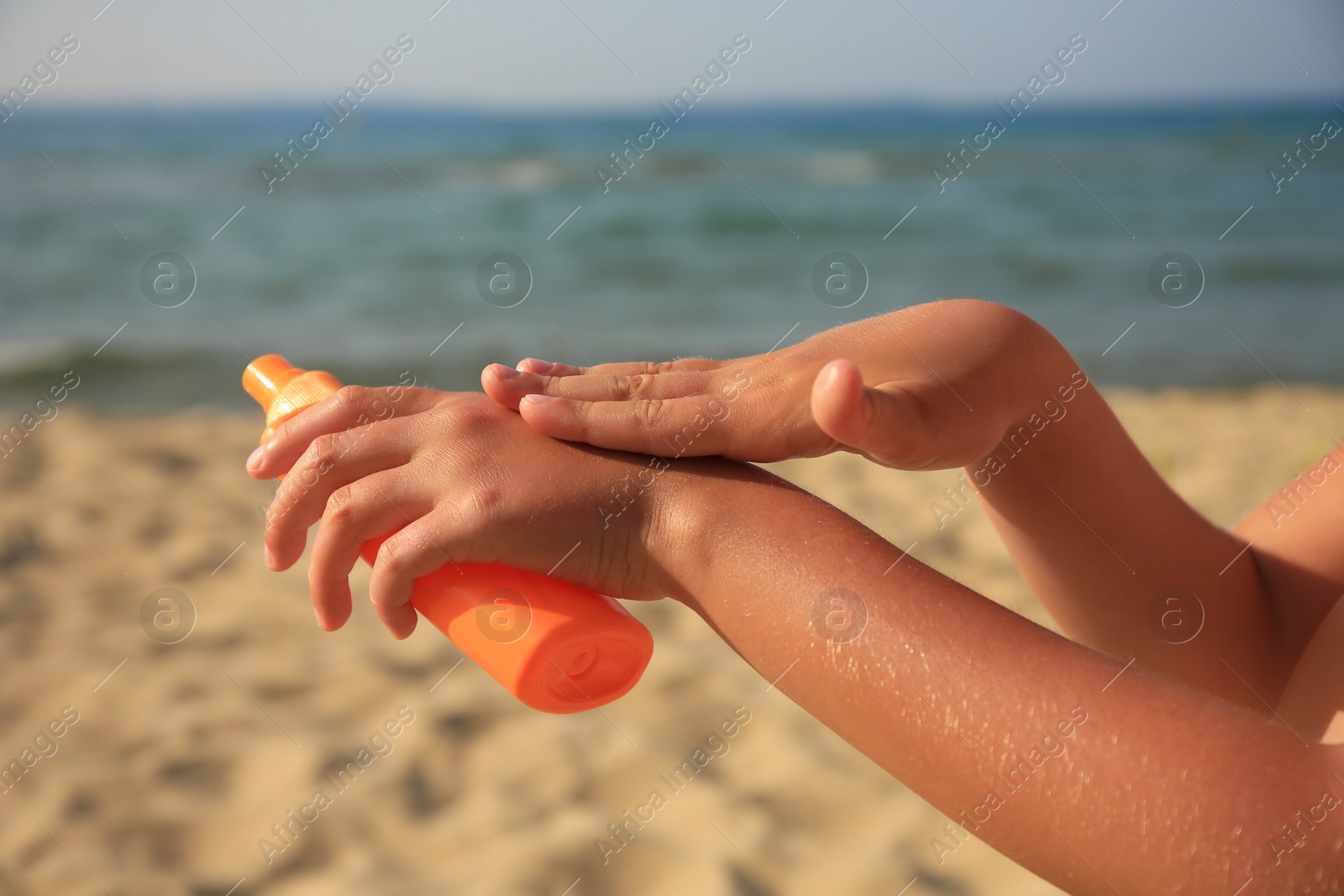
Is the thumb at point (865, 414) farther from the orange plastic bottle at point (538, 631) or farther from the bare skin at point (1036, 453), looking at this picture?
the orange plastic bottle at point (538, 631)

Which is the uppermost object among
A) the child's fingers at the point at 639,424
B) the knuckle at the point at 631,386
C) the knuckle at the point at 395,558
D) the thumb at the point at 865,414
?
the thumb at the point at 865,414

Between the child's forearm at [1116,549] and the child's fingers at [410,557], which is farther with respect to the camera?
the child's forearm at [1116,549]

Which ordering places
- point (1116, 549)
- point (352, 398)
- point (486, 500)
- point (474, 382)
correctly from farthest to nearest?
point (474, 382) → point (1116, 549) → point (352, 398) → point (486, 500)

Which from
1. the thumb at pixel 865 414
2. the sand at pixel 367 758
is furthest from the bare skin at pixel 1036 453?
the sand at pixel 367 758

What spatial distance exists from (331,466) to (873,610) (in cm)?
48

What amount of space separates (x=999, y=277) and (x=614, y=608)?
7.87m

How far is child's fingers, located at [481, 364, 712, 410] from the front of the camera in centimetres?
95

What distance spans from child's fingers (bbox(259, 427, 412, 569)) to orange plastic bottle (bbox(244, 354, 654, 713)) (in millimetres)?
116

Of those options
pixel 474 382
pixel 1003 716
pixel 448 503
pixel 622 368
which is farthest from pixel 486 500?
pixel 474 382

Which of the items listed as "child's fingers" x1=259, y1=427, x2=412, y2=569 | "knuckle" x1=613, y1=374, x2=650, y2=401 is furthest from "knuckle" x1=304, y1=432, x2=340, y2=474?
"knuckle" x1=613, y1=374, x2=650, y2=401

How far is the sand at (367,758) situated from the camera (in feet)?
5.69

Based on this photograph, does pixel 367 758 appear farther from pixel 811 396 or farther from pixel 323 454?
pixel 811 396

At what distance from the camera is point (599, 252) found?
8.84m

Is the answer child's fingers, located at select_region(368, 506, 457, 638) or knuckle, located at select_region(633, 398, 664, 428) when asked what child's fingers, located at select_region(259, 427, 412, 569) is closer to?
child's fingers, located at select_region(368, 506, 457, 638)
